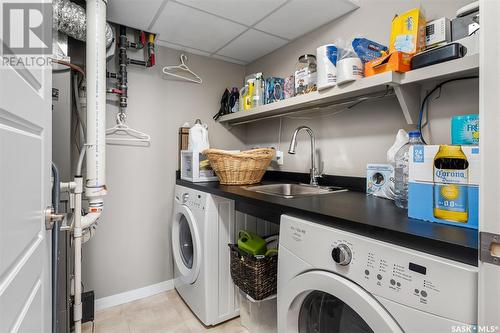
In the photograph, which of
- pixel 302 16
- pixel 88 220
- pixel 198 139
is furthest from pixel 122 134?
pixel 302 16

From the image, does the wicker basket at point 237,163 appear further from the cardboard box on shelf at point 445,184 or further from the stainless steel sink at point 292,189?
the cardboard box on shelf at point 445,184

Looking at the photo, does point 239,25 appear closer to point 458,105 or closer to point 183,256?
point 458,105

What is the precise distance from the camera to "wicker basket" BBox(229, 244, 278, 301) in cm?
141

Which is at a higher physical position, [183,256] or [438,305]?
[438,305]

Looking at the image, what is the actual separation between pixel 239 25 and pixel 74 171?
5.14 ft

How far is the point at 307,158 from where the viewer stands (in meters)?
2.01

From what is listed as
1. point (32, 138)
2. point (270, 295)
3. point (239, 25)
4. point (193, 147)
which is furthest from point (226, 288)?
point (239, 25)

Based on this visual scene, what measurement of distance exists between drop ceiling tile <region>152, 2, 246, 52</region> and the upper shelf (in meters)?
0.67

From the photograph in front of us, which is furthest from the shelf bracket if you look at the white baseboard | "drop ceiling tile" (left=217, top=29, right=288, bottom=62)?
the white baseboard

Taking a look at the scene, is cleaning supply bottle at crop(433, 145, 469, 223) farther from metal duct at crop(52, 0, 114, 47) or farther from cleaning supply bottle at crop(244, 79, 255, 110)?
metal duct at crop(52, 0, 114, 47)

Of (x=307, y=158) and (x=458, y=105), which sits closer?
(x=458, y=105)

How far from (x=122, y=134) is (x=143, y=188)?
464 millimetres

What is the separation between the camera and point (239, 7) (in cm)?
161

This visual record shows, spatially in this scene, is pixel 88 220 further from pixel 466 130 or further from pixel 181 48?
pixel 466 130
